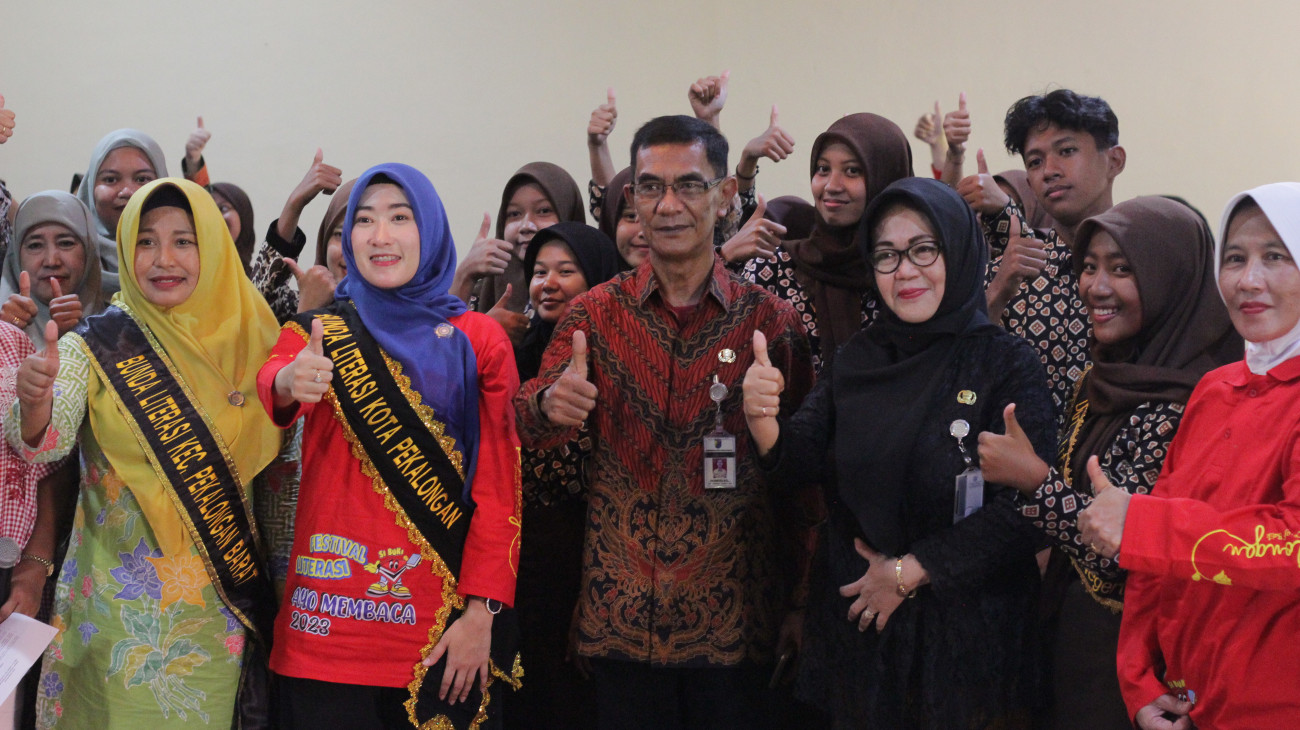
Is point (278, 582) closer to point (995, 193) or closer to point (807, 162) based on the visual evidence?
point (995, 193)

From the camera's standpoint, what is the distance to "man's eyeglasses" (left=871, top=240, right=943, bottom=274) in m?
2.15

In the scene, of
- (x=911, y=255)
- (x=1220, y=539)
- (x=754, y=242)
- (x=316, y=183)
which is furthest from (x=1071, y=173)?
(x=316, y=183)

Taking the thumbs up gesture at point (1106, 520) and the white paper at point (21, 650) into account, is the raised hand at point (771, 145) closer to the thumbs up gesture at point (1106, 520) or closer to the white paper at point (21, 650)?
the thumbs up gesture at point (1106, 520)

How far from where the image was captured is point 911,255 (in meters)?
2.16

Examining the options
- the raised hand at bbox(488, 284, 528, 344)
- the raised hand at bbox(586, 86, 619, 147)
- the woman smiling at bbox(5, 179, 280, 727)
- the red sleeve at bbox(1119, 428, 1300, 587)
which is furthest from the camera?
the raised hand at bbox(586, 86, 619, 147)

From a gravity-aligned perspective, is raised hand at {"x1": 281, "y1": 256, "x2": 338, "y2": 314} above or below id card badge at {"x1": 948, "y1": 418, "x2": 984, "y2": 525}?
above

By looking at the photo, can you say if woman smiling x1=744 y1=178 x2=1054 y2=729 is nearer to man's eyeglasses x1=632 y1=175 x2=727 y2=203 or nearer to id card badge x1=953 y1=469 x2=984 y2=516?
id card badge x1=953 y1=469 x2=984 y2=516

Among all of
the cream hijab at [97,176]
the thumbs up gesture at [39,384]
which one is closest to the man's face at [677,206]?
the thumbs up gesture at [39,384]

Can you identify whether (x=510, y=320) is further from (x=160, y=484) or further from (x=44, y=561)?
(x=44, y=561)

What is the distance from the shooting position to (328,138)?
196 inches

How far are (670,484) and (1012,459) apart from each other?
2.32 ft

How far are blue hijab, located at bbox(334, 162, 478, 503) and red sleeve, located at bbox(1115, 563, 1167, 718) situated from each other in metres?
1.28

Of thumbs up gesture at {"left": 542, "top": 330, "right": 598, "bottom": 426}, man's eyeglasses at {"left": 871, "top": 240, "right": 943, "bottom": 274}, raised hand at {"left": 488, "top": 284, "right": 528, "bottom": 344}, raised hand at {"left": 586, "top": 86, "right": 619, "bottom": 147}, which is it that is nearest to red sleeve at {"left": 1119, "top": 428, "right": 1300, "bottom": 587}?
man's eyeglasses at {"left": 871, "top": 240, "right": 943, "bottom": 274}

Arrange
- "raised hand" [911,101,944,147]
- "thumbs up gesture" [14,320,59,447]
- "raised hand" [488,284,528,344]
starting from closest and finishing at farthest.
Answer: "thumbs up gesture" [14,320,59,447] → "raised hand" [488,284,528,344] → "raised hand" [911,101,944,147]
